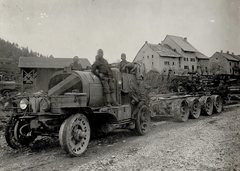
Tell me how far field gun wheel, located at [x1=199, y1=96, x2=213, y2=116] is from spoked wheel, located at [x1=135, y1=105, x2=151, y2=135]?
17.7ft

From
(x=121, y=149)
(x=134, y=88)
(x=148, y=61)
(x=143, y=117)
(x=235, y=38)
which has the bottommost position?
(x=121, y=149)

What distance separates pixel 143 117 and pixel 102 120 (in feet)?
5.94

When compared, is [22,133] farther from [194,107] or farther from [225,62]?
[225,62]

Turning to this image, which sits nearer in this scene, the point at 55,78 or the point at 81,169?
the point at 81,169

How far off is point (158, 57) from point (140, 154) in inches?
1338

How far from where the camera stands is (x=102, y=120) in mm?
7176

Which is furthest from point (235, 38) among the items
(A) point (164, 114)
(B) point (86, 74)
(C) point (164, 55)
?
(C) point (164, 55)

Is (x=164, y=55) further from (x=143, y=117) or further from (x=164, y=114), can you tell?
(x=143, y=117)

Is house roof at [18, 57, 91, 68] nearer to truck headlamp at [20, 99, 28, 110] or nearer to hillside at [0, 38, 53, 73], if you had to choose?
hillside at [0, 38, 53, 73]

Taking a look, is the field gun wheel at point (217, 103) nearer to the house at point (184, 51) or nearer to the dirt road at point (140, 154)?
the dirt road at point (140, 154)

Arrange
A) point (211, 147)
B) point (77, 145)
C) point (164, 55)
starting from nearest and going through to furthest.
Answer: point (77, 145), point (211, 147), point (164, 55)

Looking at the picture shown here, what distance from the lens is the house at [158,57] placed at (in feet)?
126

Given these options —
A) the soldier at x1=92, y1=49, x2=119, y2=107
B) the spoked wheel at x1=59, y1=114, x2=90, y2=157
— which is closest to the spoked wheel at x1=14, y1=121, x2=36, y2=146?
the spoked wheel at x1=59, y1=114, x2=90, y2=157

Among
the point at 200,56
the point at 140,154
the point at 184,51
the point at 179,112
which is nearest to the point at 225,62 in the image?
the point at 200,56
